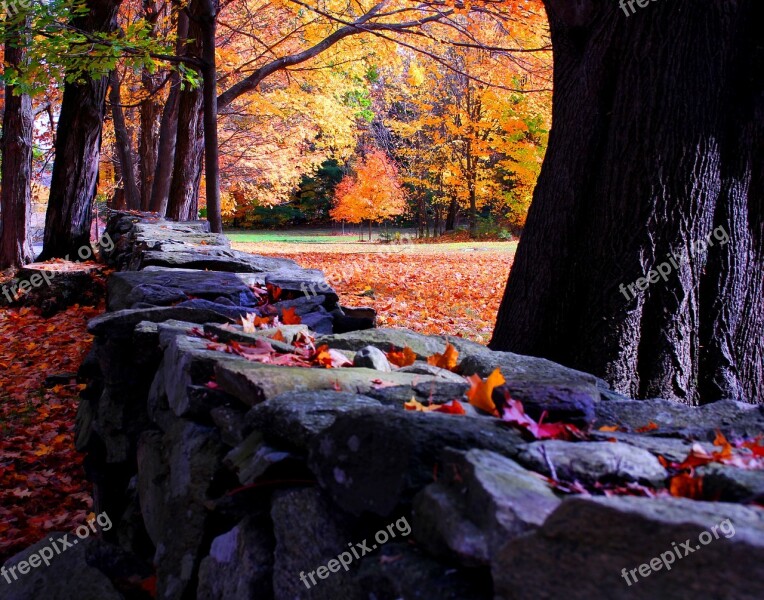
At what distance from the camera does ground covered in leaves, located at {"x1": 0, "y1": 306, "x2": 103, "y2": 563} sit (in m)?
4.67

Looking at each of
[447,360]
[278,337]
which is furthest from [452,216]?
[447,360]

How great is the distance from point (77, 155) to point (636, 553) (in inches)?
447

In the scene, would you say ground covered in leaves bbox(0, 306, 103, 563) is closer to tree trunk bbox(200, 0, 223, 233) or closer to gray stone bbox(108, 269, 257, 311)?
gray stone bbox(108, 269, 257, 311)

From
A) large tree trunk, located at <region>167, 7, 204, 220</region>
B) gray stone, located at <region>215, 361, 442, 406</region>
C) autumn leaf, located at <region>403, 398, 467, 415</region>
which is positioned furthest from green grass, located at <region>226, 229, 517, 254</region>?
autumn leaf, located at <region>403, 398, 467, 415</region>

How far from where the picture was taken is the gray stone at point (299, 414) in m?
2.09

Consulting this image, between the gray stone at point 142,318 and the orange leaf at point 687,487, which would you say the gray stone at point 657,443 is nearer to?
the orange leaf at point 687,487

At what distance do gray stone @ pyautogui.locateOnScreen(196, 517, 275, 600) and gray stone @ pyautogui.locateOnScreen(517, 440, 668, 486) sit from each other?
2.88 ft

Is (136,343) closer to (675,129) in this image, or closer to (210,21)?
(675,129)

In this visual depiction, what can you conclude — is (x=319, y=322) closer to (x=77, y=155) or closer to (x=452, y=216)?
(x=77, y=155)

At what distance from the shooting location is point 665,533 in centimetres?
118

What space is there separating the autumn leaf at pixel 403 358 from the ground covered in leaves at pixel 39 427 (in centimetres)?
258

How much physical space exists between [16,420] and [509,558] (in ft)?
20.1

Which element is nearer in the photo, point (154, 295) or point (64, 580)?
point (64, 580)

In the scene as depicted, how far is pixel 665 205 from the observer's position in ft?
13.5
